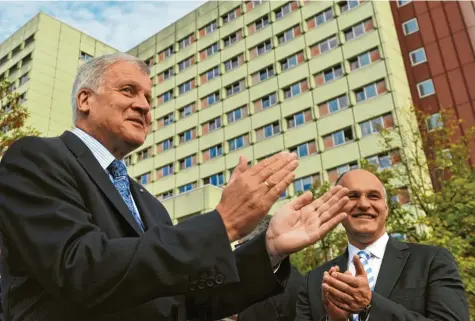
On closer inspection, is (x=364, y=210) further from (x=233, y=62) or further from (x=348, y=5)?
(x=233, y=62)

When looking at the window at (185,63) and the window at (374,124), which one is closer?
the window at (374,124)

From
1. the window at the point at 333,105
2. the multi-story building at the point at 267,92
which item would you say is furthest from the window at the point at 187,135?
the window at the point at 333,105

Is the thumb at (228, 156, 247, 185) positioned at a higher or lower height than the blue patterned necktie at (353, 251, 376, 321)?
higher

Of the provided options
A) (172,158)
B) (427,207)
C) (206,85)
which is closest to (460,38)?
(427,207)


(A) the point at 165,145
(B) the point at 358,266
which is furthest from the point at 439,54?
(B) the point at 358,266

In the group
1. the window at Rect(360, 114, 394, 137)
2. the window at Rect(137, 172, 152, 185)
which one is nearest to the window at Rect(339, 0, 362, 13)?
the window at Rect(360, 114, 394, 137)

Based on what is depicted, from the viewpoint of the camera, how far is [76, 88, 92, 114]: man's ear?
7.88 ft

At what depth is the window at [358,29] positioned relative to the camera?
34.8m

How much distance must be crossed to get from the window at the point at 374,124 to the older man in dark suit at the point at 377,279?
29.0 metres

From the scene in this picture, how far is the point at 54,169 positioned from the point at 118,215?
309 millimetres

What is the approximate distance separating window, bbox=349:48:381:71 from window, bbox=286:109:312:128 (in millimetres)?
4665

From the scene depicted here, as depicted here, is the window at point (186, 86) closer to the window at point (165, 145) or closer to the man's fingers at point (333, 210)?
the window at point (165, 145)

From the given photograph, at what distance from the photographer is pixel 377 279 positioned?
10.2ft

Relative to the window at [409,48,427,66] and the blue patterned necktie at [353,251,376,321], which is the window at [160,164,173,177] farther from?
the blue patterned necktie at [353,251,376,321]
